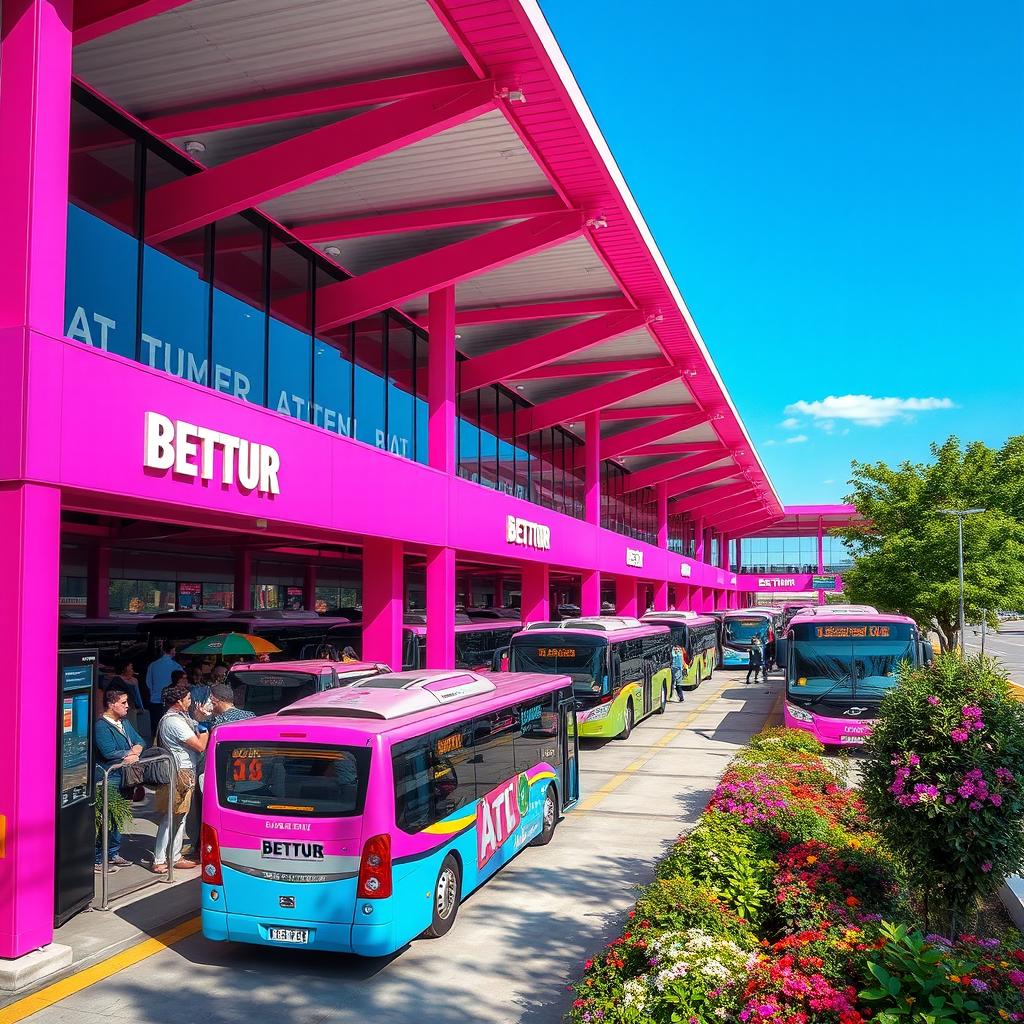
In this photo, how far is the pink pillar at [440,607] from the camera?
20.0 meters

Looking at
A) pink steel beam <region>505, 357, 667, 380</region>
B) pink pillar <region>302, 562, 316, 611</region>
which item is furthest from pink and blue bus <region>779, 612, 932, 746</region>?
pink pillar <region>302, 562, 316, 611</region>

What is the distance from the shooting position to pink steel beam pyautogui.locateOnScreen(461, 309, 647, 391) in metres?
22.8

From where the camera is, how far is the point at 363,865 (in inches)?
305

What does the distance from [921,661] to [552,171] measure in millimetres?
12323

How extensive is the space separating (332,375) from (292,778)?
1227cm

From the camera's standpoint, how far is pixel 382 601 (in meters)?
18.5

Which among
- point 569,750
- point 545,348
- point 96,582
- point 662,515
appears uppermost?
point 545,348

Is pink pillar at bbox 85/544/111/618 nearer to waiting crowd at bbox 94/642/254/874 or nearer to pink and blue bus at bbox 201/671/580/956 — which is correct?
waiting crowd at bbox 94/642/254/874

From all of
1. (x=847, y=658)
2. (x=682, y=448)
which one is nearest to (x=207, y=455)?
(x=847, y=658)

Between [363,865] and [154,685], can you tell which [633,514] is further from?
[363,865]

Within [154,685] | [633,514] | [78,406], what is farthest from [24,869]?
[633,514]

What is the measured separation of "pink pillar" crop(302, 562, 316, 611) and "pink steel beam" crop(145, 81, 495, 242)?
1054 inches

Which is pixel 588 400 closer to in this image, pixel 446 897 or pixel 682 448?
pixel 682 448

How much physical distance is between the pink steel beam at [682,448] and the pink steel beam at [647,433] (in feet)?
6.44
